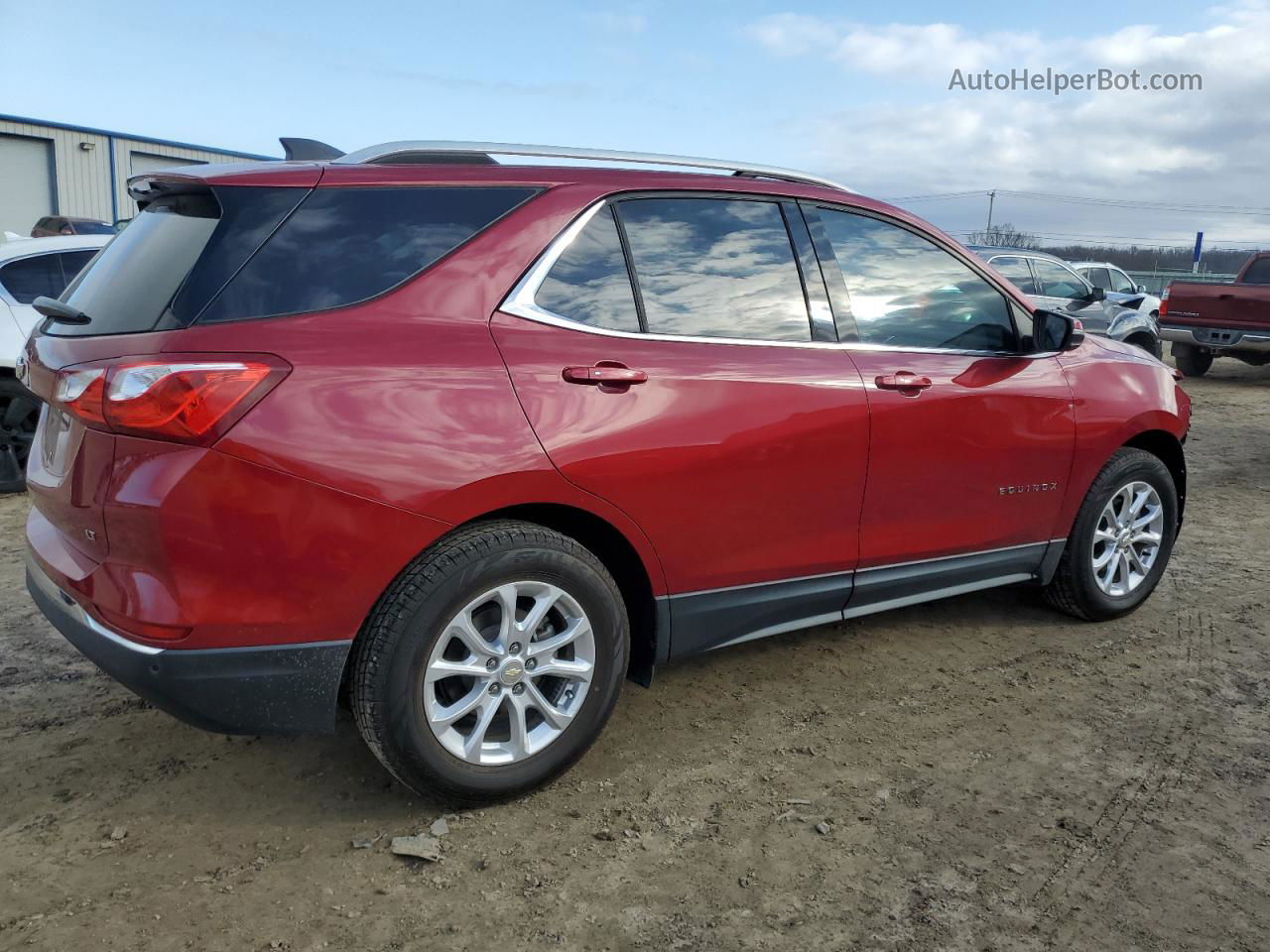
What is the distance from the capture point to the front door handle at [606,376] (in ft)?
9.36

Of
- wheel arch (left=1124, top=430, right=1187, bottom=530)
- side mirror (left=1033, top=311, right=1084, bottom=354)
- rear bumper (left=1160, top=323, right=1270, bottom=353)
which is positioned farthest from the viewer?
rear bumper (left=1160, top=323, right=1270, bottom=353)

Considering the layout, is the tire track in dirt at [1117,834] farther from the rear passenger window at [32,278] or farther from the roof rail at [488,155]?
the rear passenger window at [32,278]

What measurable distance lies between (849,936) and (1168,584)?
3580 millimetres

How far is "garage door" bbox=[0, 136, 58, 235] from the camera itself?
2645 cm

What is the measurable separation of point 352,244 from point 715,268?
1.16m

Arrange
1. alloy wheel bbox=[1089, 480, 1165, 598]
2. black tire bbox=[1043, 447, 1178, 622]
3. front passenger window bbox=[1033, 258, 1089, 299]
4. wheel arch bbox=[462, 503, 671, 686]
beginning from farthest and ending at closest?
front passenger window bbox=[1033, 258, 1089, 299] → alloy wheel bbox=[1089, 480, 1165, 598] → black tire bbox=[1043, 447, 1178, 622] → wheel arch bbox=[462, 503, 671, 686]

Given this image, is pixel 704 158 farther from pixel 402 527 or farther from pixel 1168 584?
pixel 1168 584

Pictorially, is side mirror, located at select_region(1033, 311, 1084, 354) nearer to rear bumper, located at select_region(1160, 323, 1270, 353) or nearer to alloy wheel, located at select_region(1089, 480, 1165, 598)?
alloy wheel, located at select_region(1089, 480, 1165, 598)

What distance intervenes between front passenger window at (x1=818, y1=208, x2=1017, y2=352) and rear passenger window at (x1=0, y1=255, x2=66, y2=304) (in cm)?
565

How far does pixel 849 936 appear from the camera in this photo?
2389mm

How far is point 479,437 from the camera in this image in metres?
2.66

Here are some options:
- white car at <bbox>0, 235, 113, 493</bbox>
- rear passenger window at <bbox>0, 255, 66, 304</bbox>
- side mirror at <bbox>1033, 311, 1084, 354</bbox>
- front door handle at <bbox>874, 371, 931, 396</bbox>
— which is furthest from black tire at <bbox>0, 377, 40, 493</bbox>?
side mirror at <bbox>1033, 311, 1084, 354</bbox>

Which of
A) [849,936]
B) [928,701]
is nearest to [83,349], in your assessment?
[849,936]

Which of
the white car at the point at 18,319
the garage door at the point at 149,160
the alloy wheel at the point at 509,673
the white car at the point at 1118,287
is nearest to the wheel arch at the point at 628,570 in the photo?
the alloy wheel at the point at 509,673
